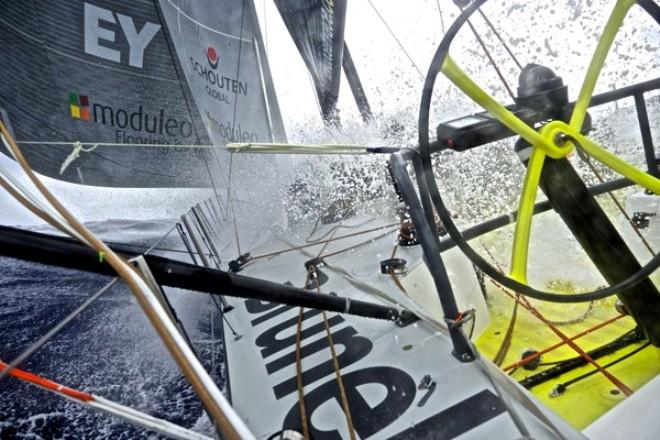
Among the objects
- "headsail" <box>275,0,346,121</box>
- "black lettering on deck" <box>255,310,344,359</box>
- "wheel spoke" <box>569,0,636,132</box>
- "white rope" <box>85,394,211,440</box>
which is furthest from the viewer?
"headsail" <box>275,0,346,121</box>

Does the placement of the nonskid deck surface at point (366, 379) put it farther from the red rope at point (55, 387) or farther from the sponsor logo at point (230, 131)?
the sponsor logo at point (230, 131)

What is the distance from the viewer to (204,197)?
A: 6430 millimetres

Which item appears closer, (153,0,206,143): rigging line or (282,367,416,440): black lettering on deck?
(282,367,416,440): black lettering on deck

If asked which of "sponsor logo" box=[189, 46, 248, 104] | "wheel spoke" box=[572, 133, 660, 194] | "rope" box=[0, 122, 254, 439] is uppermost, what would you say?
"sponsor logo" box=[189, 46, 248, 104]

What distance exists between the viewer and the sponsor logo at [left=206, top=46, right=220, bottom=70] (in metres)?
5.75

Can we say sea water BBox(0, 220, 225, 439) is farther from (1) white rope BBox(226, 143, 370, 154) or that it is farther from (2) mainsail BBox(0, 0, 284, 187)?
(2) mainsail BBox(0, 0, 284, 187)

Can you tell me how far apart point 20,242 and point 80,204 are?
17.7ft

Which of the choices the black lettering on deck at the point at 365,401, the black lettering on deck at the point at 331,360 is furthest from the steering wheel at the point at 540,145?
the black lettering on deck at the point at 331,360

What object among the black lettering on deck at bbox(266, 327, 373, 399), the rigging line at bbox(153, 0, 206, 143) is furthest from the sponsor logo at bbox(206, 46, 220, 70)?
the black lettering on deck at bbox(266, 327, 373, 399)

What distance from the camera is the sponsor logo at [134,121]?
4.38 meters

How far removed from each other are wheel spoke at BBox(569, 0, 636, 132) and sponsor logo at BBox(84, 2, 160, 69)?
483 centimetres

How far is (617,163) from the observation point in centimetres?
89

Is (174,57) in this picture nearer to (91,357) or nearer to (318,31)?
(318,31)

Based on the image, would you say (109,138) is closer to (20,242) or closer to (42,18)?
(42,18)
